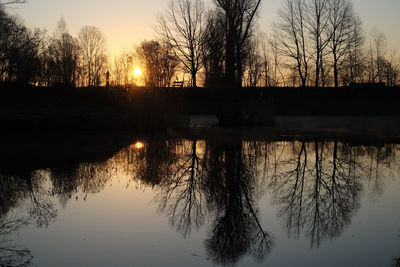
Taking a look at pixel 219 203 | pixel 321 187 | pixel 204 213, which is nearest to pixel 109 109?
pixel 321 187

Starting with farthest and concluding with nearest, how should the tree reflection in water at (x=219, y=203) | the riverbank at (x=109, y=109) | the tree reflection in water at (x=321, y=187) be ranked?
1. the riverbank at (x=109, y=109)
2. the tree reflection in water at (x=321, y=187)
3. the tree reflection in water at (x=219, y=203)

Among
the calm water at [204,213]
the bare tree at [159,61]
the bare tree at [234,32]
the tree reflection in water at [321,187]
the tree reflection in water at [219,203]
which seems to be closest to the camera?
the calm water at [204,213]

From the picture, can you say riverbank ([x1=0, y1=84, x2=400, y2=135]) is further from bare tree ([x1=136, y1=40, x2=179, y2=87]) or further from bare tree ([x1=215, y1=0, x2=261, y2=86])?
bare tree ([x1=136, y1=40, x2=179, y2=87])

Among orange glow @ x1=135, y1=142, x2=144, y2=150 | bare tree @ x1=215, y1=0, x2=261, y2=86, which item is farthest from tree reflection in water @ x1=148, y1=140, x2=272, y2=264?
bare tree @ x1=215, y1=0, x2=261, y2=86

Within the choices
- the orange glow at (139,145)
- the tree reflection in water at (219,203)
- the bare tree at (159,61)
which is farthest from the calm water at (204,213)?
the bare tree at (159,61)

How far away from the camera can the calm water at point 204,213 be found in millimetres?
6602

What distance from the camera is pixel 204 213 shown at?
897 centimetres

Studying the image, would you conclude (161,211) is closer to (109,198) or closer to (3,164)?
(109,198)

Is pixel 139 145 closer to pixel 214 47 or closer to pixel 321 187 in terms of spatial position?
pixel 321 187

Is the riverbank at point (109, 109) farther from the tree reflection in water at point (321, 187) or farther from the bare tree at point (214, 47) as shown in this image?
the tree reflection in water at point (321, 187)

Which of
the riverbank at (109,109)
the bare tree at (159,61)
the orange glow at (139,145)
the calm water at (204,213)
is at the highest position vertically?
the bare tree at (159,61)

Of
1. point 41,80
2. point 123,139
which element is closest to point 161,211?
point 123,139

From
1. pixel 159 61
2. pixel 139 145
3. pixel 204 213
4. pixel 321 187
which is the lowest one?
pixel 204 213

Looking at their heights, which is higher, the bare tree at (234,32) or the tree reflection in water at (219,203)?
the bare tree at (234,32)
